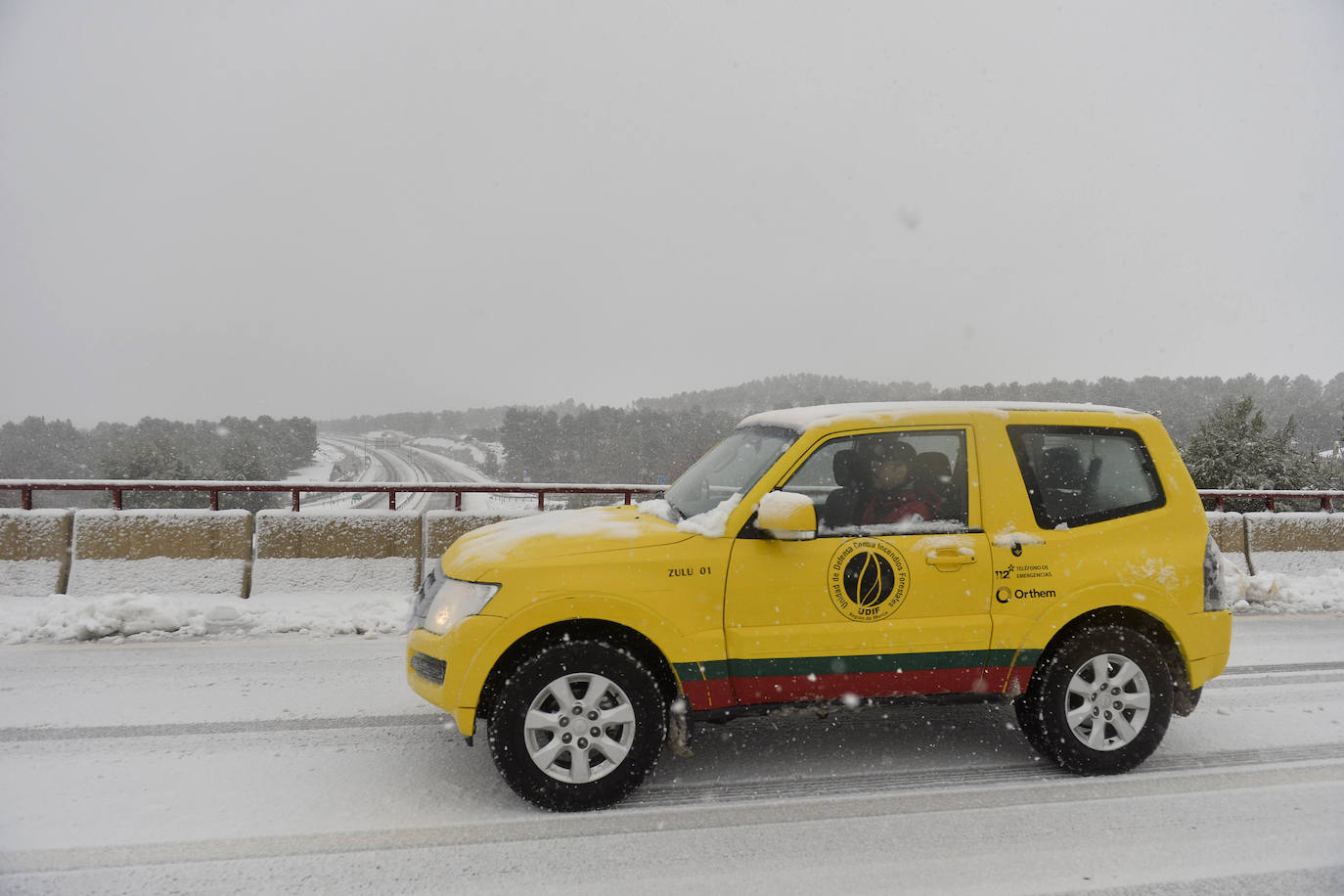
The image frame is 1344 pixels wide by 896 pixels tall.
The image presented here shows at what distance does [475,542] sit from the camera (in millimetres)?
4430

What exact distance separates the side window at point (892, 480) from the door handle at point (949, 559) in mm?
115

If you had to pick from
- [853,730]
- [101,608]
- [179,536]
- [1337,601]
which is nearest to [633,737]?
[853,730]

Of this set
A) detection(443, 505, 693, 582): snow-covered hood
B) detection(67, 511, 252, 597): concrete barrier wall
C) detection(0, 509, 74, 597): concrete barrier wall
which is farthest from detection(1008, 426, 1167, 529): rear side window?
detection(0, 509, 74, 597): concrete barrier wall

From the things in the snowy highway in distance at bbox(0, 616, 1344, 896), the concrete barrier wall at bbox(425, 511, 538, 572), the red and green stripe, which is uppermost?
the concrete barrier wall at bbox(425, 511, 538, 572)

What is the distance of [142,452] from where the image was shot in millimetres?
84875

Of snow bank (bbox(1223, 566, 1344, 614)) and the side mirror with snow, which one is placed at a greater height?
the side mirror with snow

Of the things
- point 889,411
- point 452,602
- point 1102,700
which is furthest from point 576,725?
point 1102,700

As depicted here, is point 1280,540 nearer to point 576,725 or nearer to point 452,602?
point 576,725

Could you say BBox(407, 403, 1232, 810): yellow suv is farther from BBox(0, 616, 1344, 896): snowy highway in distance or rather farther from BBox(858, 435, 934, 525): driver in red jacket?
BBox(0, 616, 1344, 896): snowy highway in distance

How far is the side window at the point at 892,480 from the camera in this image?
4.28 metres

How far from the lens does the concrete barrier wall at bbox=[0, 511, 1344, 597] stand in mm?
8203

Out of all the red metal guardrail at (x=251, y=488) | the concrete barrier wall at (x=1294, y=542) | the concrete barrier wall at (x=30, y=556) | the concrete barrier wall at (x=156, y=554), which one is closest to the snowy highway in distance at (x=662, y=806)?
the concrete barrier wall at (x=156, y=554)

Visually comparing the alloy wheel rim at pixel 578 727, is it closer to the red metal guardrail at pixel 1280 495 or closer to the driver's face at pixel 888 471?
the driver's face at pixel 888 471

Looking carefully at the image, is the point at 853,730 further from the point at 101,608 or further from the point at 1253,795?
the point at 101,608
